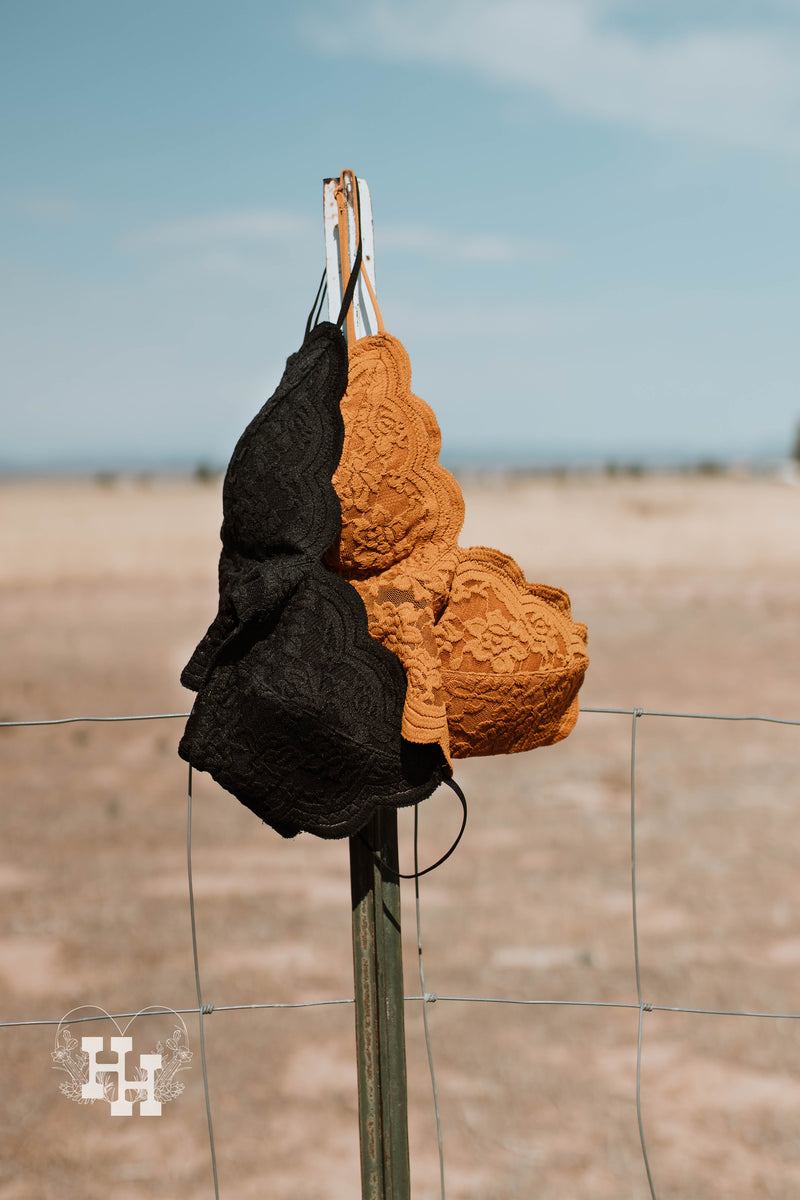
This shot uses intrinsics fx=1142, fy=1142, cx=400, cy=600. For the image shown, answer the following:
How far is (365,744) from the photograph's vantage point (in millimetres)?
2014

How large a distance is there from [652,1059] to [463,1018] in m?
0.81

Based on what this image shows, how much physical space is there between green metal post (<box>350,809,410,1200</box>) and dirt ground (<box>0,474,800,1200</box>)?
1655 mm

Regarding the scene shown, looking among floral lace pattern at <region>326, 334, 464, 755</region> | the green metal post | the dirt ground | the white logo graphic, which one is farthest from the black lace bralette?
the dirt ground

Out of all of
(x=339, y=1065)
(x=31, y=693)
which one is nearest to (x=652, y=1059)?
(x=339, y=1065)

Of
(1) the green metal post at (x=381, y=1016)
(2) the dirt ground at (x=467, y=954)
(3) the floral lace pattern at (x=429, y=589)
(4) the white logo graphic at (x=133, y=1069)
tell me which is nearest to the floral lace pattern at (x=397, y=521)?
(3) the floral lace pattern at (x=429, y=589)

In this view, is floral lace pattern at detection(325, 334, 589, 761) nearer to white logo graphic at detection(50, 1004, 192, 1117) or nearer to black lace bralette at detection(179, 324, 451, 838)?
black lace bralette at detection(179, 324, 451, 838)

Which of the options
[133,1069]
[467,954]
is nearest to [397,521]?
[133,1069]

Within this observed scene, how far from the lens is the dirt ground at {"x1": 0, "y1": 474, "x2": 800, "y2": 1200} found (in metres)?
3.95

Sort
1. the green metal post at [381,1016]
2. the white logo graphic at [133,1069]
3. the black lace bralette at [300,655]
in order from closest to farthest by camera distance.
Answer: the black lace bralette at [300,655] → the green metal post at [381,1016] → the white logo graphic at [133,1069]

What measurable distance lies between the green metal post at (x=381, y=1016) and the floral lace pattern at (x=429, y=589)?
31cm

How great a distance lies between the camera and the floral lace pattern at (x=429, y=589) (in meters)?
2.01

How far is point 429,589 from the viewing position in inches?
80.4

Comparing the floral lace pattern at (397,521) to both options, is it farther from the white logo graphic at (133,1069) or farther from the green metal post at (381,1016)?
the white logo graphic at (133,1069)

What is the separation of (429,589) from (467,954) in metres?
3.75
